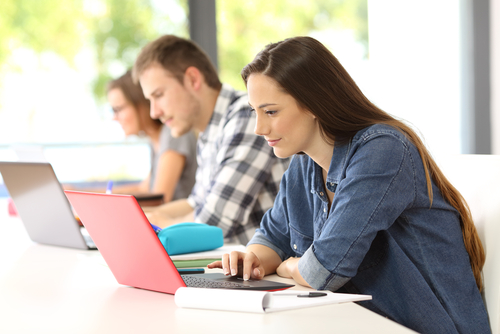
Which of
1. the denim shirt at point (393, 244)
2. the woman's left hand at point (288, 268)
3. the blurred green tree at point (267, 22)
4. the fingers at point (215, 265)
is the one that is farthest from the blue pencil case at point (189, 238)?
the blurred green tree at point (267, 22)

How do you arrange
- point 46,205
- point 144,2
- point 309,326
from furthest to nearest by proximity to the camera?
point 144,2 < point 46,205 < point 309,326

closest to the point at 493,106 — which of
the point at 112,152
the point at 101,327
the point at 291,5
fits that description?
the point at 291,5

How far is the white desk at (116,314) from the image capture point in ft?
2.21

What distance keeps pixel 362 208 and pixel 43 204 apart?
0.96m

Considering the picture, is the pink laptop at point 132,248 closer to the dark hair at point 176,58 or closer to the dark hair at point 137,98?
the dark hair at point 176,58

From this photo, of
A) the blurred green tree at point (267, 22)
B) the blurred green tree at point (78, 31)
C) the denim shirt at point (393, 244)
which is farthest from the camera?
the blurred green tree at point (78, 31)

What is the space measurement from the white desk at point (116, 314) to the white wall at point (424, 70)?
191 centimetres

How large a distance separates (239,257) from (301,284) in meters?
0.15

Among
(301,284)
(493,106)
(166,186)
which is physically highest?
(493,106)

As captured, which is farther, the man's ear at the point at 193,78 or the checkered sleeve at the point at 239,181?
the man's ear at the point at 193,78

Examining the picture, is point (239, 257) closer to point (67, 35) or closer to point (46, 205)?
point (46, 205)

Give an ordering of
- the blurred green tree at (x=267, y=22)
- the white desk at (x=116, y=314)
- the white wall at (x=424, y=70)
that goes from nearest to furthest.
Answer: the white desk at (x=116, y=314)
the white wall at (x=424, y=70)
the blurred green tree at (x=267, y=22)

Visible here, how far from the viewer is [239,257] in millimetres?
1021

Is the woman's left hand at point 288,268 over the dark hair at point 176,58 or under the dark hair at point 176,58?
under
